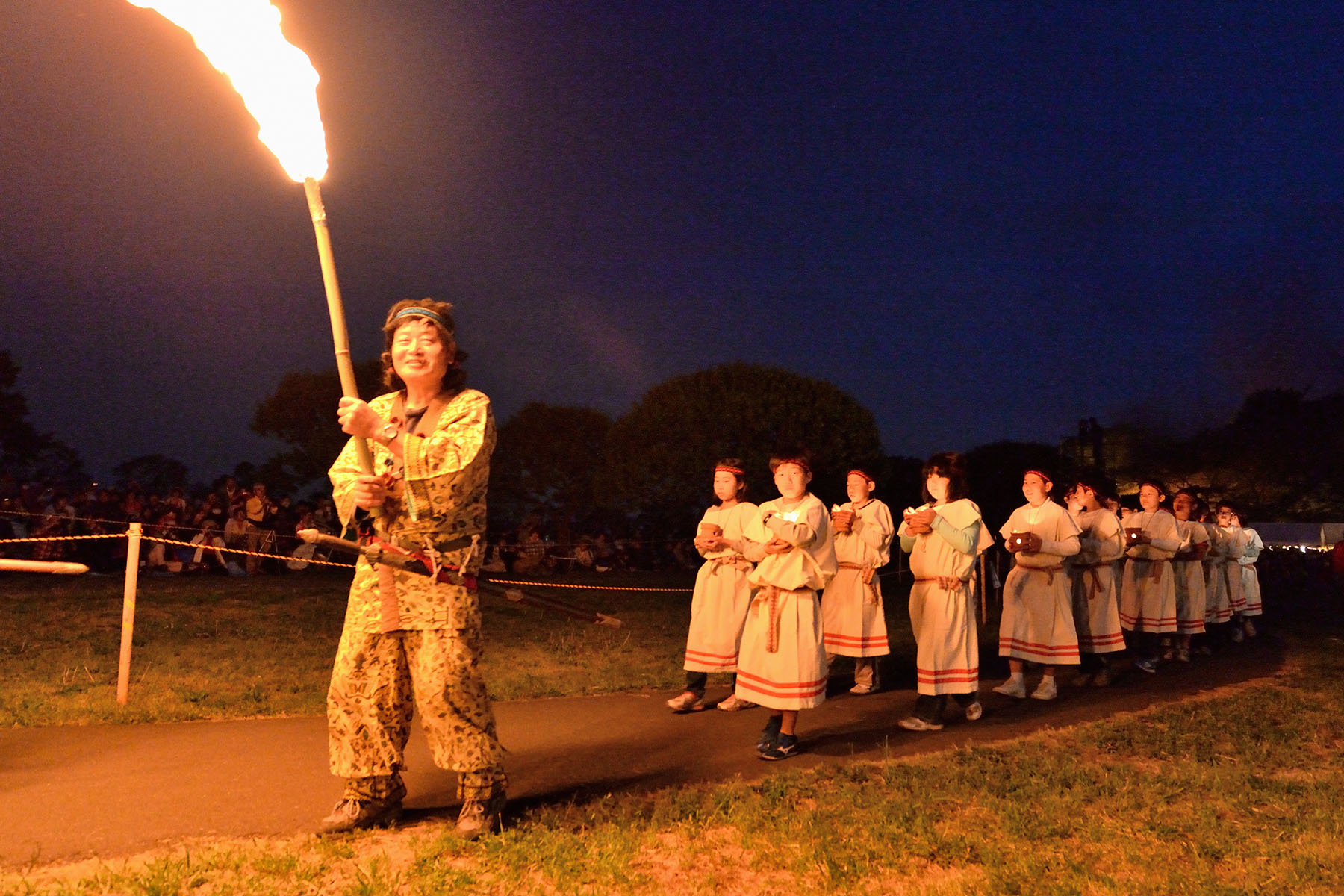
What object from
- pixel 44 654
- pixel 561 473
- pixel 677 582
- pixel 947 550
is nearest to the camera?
pixel 947 550

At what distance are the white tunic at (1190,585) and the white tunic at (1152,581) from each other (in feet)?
1.45

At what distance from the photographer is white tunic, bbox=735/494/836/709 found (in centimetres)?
656

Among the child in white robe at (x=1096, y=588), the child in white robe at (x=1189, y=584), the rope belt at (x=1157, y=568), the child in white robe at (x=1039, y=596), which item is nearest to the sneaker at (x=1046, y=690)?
the child in white robe at (x=1039, y=596)

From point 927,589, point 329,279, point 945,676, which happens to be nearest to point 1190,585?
point 927,589

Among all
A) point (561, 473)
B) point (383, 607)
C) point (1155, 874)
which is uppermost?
point (561, 473)

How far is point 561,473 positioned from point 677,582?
1061cm

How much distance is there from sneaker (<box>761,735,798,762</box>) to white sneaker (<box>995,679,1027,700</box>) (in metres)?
3.59

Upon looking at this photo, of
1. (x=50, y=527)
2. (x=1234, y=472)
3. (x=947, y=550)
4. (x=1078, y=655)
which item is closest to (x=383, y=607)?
(x=947, y=550)

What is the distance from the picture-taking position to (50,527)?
1368 centimetres

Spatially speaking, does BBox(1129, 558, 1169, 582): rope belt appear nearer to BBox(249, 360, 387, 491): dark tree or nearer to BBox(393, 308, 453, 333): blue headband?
BBox(393, 308, 453, 333): blue headband

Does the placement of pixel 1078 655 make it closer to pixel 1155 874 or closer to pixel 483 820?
pixel 1155 874

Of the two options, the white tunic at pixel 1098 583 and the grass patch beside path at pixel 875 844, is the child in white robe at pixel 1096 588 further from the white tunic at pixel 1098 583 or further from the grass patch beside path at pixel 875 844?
the grass patch beside path at pixel 875 844

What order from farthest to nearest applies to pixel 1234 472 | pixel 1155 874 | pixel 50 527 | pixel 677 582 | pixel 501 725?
1. pixel 1234 472
2. pixel 677 582
3. pixel 50 527
4. pixel 501 725
5. pixel 1155 874

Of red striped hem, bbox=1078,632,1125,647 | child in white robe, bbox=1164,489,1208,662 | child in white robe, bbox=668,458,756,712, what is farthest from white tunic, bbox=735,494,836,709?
child in white robe, bbox=1164,489,1208,662
